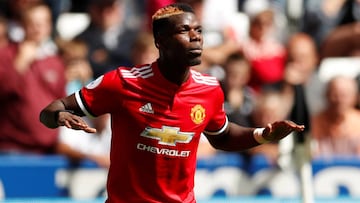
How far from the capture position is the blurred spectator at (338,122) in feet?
32.9

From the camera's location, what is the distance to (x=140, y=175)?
19.6 ft

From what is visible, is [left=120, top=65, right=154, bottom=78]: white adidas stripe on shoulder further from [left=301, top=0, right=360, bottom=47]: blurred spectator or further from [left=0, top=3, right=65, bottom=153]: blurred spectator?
[left=301, top=0, right=360, bottom=47]: blurred spectator

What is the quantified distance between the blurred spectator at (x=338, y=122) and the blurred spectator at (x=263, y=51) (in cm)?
99

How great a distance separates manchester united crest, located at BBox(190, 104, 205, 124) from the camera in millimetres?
6090

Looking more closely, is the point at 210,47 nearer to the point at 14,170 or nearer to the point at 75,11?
the point at 75,11

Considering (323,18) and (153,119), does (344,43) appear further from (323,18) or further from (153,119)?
(153,119)

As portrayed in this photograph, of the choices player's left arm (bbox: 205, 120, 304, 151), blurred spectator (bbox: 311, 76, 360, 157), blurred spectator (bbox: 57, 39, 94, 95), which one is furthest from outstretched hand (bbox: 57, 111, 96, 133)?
blurred spectator (bbox: 311, 76, 360, 157)

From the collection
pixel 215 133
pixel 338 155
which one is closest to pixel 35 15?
pixel 338 155

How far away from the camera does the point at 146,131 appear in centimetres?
598

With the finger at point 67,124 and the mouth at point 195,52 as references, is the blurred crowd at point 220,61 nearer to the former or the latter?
the mouth at point 195,52

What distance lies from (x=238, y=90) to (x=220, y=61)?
55 centimetres

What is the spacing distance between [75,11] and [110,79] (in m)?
6.02

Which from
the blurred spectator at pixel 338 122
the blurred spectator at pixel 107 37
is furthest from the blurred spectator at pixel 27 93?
the blurred spectator at pixel 338 122

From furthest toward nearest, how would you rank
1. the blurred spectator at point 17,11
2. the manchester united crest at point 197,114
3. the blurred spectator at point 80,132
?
1. the blurred spectator at point 17,11
2. the blurred spectator at point 80,132
3. the manchester united crest at point 197,114
